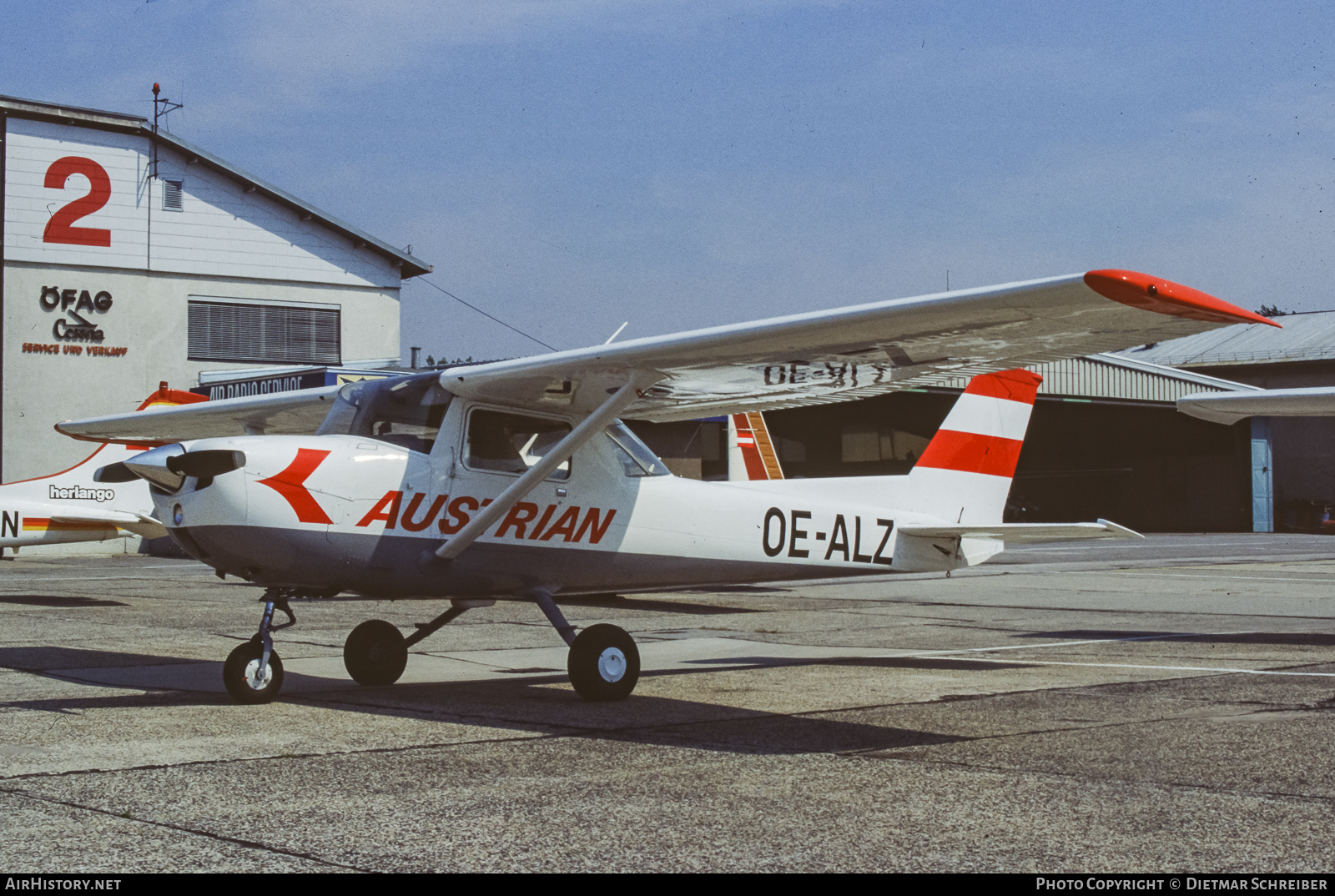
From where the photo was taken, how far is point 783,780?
223 inches

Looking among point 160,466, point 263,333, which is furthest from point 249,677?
point 263,333

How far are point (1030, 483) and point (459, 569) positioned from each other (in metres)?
55.6

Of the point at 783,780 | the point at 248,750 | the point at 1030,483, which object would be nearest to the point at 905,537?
the point at 783,780

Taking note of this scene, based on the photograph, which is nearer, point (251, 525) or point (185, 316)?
point (251, 525)

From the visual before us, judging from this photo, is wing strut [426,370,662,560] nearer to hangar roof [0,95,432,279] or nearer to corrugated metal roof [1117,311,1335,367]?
hangar roof [0,95,432,279]

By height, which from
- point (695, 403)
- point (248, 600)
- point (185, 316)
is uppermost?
point (185, 316)

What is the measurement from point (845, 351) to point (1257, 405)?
791cm

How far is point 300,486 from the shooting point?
25.1ft

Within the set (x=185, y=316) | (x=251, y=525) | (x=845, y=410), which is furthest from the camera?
(x=845, y=410)

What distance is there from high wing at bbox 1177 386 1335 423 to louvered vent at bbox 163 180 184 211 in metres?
31.1

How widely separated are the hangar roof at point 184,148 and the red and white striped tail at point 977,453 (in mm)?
31537

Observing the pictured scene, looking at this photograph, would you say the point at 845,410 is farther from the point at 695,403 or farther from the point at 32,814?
the point at 32,814

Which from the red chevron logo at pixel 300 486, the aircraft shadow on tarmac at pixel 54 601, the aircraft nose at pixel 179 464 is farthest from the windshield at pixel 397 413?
the aircraft shadow on tarmac at pixel 54 601

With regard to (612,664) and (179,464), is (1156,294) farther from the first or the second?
(179,464)
